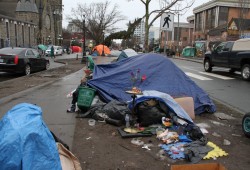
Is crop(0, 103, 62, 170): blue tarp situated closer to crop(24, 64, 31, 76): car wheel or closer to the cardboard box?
the cardboard box

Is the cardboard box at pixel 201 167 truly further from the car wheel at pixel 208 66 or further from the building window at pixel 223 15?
the building window at pixel 223 15

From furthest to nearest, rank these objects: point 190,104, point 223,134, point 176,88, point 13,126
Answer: point 176,88, point 190,104, point 223,134, point 13,126

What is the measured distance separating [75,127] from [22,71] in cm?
997

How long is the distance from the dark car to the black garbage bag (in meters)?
10.1

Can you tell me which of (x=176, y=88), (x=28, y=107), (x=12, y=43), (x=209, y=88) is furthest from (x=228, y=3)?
(x=28, y=107)

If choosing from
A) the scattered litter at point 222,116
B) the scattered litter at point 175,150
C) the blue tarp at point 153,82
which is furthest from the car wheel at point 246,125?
the blue tarp at point 153,82

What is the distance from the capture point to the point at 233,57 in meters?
15.6

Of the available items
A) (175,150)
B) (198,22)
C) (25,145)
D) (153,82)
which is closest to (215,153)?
(175,150)

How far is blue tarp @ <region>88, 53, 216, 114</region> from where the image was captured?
728 centimetres

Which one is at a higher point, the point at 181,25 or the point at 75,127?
the point at 181,25

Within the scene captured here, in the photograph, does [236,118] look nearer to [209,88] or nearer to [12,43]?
[209,88]

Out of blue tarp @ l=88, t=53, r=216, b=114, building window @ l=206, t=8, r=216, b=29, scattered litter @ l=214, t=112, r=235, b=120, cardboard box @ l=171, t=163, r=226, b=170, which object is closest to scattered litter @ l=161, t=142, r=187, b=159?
cardboard box @ l=171, t=163, r=226, b=170

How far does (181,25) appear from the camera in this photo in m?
90.9

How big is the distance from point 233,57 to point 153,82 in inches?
382
